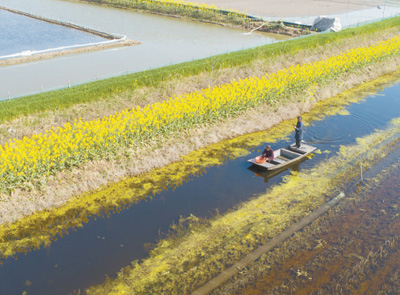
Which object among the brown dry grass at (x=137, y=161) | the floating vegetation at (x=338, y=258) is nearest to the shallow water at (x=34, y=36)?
the brown dry grass at (x=137, y=161)

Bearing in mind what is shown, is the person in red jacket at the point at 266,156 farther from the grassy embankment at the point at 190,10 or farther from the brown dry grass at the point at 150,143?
the grassy embankment at the point at 190,10

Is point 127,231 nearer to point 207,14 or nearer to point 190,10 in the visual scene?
point 207,14

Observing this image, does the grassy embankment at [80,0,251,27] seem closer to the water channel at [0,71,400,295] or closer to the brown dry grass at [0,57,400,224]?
the brown dry grass at [0,57,400,224]

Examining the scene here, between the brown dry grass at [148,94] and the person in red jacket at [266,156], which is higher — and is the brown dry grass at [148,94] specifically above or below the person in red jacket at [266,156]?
above

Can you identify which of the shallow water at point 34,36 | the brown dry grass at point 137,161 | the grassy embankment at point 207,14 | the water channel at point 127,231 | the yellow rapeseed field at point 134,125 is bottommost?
the water channel at point 127,231

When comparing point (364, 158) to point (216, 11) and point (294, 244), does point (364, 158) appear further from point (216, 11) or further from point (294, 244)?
point (216, 11)

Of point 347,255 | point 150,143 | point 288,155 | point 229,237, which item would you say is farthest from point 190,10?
point 347,255

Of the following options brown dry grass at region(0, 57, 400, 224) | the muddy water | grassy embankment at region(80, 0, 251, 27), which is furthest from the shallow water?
the muddy water
